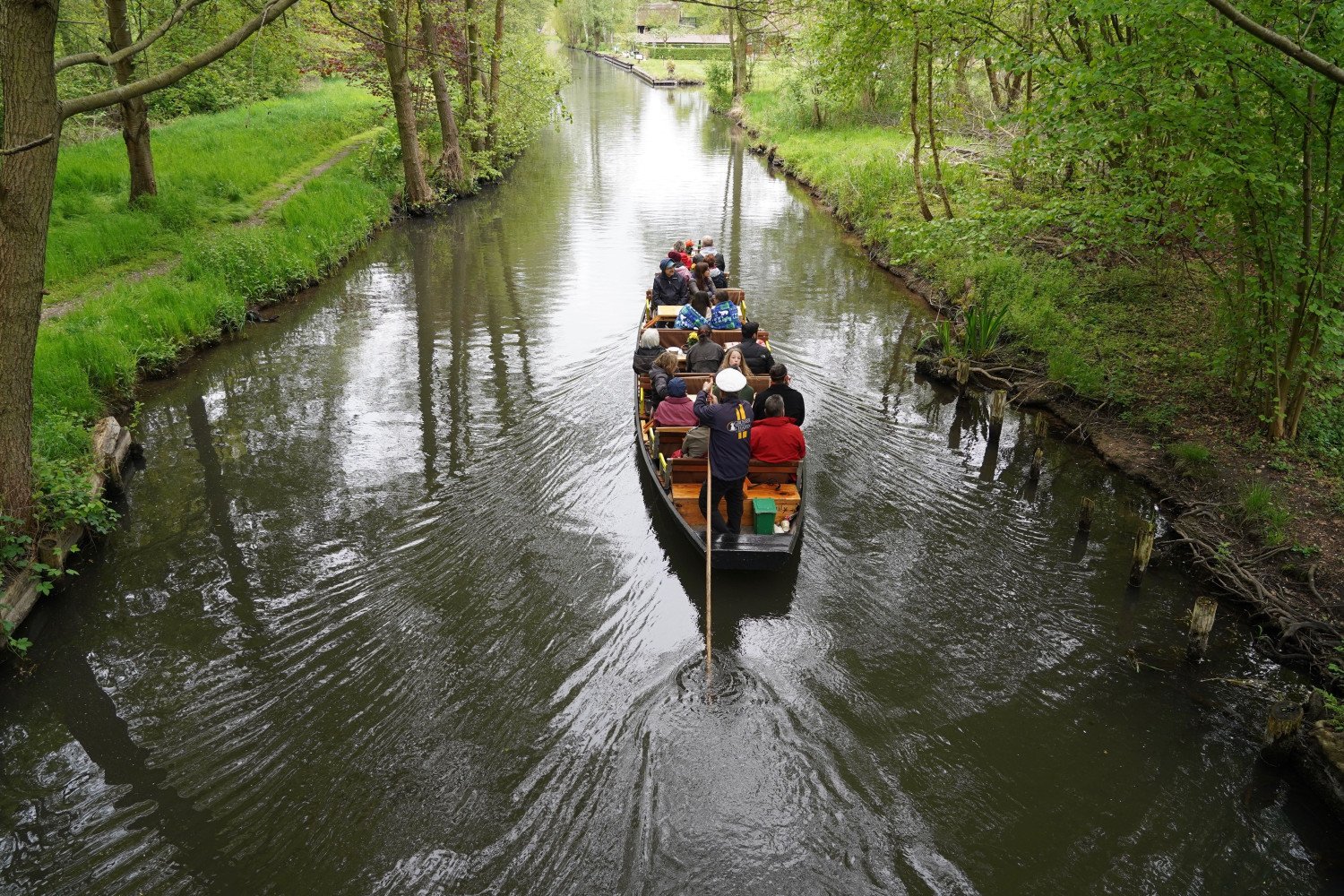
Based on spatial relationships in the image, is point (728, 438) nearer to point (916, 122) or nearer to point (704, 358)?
point (704, 358)

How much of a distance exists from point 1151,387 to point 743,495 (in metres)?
6.03

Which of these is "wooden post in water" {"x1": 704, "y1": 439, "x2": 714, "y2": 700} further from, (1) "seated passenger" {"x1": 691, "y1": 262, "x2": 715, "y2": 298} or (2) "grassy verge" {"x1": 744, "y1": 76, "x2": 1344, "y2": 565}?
(1) "seated passenger" {"x1": 691, "y1": 262, "x2": 715, "y2": 298}

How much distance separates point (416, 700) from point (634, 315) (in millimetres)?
9709

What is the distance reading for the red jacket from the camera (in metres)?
7.85

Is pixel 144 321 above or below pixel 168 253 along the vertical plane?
below

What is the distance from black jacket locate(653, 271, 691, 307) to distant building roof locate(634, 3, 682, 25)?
247ft

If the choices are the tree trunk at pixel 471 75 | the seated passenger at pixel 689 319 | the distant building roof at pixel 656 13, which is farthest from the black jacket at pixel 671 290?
the distant building roof at pixel 656 13

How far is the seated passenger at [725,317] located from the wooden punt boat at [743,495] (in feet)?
7.26

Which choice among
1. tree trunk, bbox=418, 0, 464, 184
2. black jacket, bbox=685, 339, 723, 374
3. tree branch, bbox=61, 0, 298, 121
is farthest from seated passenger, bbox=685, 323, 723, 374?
tree trunk, bbox=418, 0, 464, 184

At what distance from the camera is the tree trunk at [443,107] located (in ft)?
63.5

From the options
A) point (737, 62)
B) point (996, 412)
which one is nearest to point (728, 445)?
point (996, 412)

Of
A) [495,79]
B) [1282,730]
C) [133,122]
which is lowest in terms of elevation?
[1282,730]

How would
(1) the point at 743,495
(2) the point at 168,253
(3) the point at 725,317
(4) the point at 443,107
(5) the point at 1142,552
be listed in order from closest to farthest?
(5) the point at 1142,552 → (1) the point at 743,495 → (3) the point at 725,317 → (2) the point at 168,253 → (4) the point at 443,107

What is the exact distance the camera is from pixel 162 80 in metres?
6.26
